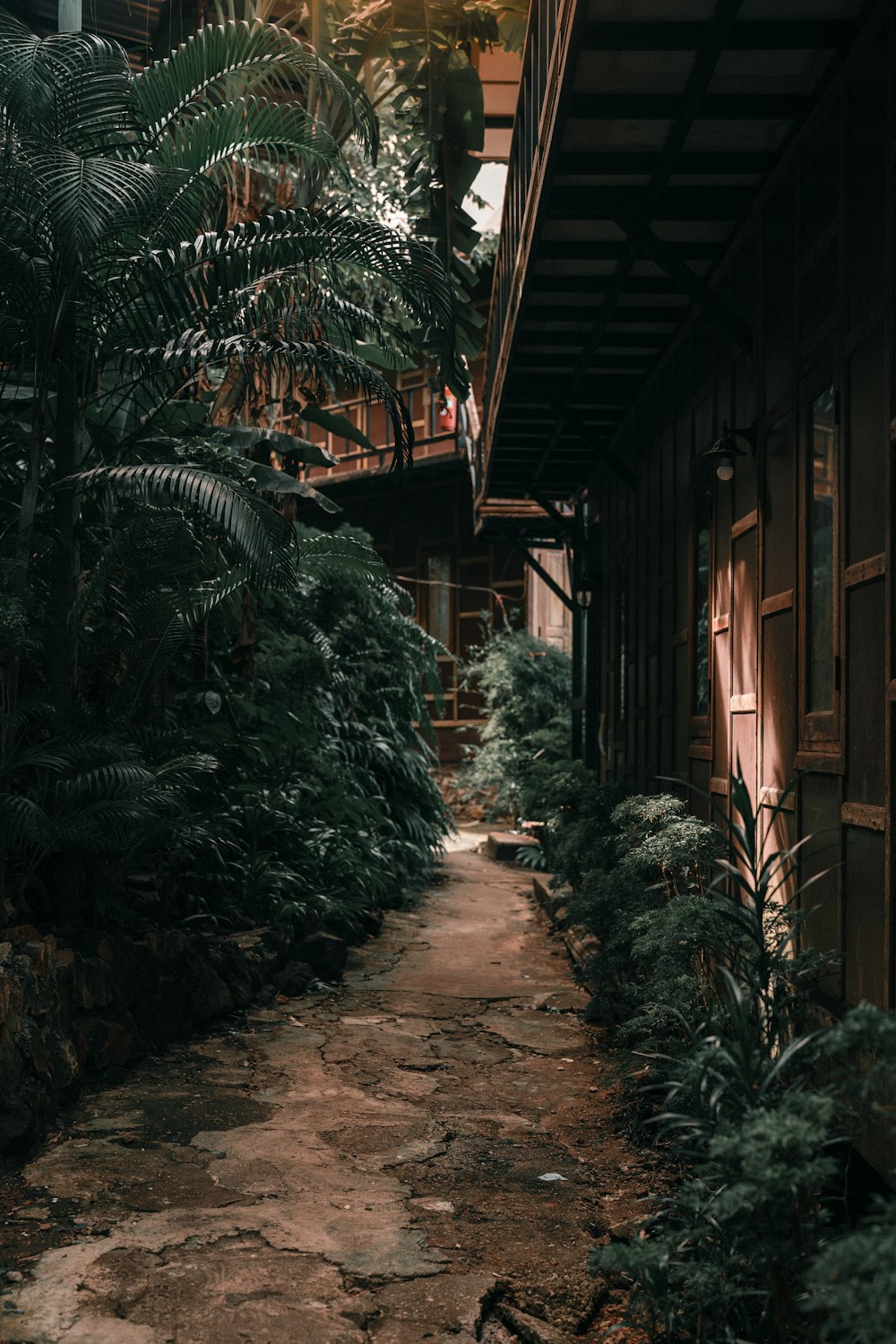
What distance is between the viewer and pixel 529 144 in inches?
241

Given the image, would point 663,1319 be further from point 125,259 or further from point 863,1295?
point 125,259

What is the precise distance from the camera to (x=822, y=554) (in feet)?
14.2

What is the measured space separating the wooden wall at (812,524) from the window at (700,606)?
0.02m

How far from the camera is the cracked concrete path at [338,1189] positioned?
10.4 ft

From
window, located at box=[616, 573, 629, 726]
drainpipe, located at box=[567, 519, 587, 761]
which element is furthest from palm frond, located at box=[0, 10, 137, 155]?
drainpipe, located at box=[567, 519, 587, 761]

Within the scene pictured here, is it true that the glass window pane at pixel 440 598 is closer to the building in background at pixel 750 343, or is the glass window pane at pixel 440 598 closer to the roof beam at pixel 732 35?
the building in background at pixel 750 343

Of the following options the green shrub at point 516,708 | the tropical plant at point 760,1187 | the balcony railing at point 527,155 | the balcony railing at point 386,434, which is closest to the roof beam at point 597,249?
the balcony railing at point 527,155

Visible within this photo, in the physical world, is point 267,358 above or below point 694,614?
above

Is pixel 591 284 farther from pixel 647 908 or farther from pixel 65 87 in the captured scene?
pixel 647 908

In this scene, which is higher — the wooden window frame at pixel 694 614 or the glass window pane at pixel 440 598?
the glass window pane at pixel 440 598

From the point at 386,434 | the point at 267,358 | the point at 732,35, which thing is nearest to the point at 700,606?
the point at 267,358

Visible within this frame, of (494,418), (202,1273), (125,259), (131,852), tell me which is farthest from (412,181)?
(202,1273)

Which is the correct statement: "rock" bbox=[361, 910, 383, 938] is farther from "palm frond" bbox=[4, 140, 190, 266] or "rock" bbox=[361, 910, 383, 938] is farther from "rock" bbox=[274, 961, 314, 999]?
"palm frond" bbox=[4, 140, 190, 266]

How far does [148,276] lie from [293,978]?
13.7ft
